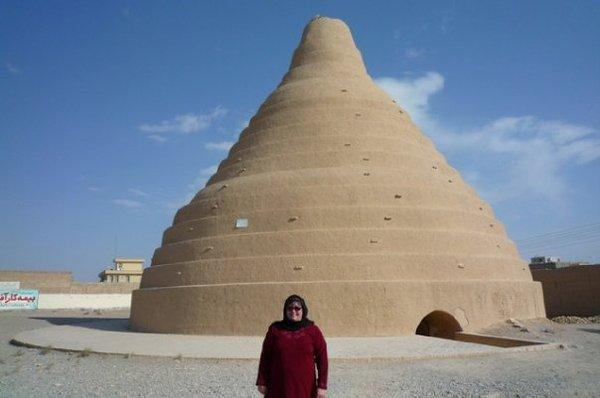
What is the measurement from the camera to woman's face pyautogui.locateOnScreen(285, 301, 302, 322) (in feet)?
14.7

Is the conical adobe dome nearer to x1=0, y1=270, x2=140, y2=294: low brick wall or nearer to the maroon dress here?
the maroon dress

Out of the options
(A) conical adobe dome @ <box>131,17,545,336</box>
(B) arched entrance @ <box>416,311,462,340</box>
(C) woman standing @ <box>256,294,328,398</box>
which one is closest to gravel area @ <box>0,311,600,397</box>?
(C) woman standing @ <box>256,294,328,398</box>

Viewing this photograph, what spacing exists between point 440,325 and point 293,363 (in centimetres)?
1195

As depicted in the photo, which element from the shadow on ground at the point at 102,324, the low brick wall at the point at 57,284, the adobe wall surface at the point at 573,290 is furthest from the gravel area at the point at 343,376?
the low brick wall at the point at 57,284

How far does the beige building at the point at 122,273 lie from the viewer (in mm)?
53562

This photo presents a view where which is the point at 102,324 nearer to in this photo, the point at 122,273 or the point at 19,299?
the point at 19,299

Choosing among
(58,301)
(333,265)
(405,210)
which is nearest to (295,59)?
(405,210)

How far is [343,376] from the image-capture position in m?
8.80

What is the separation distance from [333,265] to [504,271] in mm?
6234

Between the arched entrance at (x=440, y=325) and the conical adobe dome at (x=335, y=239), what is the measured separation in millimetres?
303

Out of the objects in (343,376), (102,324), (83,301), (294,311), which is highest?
(83,301)

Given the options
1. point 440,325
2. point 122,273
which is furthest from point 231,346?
point 122,273

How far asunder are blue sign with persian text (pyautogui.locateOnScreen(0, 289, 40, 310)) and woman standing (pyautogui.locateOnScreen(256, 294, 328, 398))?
3771cm

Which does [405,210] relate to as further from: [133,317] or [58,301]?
[58,301]
